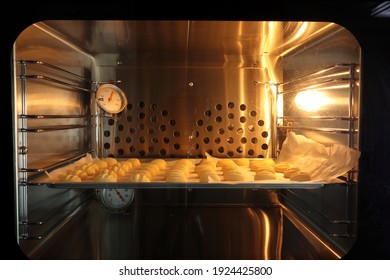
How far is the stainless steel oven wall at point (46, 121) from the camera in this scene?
954 millimetres

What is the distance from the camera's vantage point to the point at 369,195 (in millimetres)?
875

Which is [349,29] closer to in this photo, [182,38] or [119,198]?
[182,38]

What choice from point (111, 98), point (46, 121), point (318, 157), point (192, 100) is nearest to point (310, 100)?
point (318, 157)

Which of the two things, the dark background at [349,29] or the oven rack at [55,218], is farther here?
the oven rack at [55,218]

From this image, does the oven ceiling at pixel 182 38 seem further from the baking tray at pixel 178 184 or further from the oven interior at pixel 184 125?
the baking tray at pixel 178 184

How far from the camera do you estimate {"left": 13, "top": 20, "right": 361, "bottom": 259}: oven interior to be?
977 mm

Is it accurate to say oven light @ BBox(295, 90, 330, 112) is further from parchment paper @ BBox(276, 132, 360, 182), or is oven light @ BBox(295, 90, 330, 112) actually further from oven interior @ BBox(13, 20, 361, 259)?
parchment paper @ BBox(276, 132, 360, 182)

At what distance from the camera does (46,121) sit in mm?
1206

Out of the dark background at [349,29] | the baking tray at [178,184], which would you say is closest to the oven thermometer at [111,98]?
the baking tray at [178,184]

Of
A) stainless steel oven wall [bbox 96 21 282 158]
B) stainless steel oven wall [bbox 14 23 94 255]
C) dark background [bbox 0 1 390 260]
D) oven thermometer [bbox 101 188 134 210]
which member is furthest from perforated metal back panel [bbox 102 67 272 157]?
dark background [bbox 0 1 390 260]

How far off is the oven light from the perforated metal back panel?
0.39 ft

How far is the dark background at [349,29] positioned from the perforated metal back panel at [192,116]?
0.46 metres

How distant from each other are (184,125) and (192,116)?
0.04 meters
